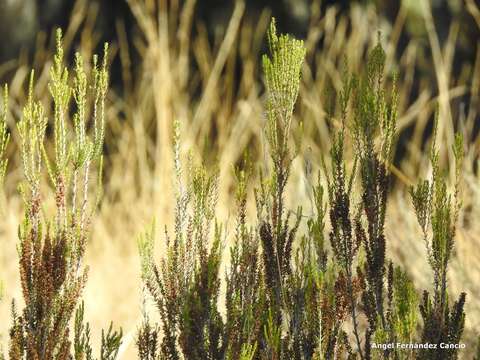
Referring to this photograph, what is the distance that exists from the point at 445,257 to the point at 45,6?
6.59 metres

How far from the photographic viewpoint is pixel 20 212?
7.34 m

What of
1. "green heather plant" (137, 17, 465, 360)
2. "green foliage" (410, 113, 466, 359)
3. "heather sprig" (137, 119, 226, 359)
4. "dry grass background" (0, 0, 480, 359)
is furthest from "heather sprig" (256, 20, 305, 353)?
"dry grass background" (0, 0, 480, 359)

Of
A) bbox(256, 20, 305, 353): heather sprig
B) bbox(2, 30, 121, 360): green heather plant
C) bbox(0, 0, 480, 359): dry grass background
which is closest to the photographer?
bbox(2, 30, 121, 360): green heather plant

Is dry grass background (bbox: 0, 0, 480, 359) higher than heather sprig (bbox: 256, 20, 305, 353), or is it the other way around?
dry grass background (bbox: 0, 0, 480, 359)

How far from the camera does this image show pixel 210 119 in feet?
25.5

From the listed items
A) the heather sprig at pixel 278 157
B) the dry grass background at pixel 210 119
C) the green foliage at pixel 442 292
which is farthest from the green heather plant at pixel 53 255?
the dry grass background at pixel 210 119

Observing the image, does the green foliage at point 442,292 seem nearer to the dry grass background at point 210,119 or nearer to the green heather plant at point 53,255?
the green heather plant at point 53,255

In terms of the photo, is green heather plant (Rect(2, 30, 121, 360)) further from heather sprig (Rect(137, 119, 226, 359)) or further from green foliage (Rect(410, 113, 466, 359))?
green foliage (Rect(410, 113, 466, 359))

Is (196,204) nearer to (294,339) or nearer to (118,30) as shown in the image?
(294,339)

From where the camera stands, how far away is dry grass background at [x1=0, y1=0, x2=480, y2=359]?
15.7 ft

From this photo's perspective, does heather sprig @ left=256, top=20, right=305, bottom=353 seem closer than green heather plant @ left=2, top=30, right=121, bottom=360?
No

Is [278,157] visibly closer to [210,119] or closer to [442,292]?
[442,292]

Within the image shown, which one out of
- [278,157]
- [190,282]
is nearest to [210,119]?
A: [278,157]

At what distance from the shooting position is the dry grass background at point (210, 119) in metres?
4.79
